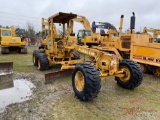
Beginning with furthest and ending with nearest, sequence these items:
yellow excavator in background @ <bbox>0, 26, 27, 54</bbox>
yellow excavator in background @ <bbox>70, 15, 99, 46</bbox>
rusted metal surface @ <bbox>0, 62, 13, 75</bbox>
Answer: yellow excavator in background @ <bbox>0, 26, 27, 54</bbox>
yellow excavator in background @ <bbox>70, 15, 99, 46</bbox>
rusted metal surface @ <bbox>0, 62, 13, 75</bbox>

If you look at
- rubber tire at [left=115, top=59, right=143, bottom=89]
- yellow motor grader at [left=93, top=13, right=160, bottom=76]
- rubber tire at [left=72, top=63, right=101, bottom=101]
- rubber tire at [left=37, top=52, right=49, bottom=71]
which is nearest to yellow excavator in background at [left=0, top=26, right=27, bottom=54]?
rubber tire at [left=37, top=52, right=49, bottom=71]

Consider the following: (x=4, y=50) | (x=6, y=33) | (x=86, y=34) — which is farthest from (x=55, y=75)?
(x=6, y=33)

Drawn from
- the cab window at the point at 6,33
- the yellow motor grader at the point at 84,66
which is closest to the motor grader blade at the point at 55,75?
the yellow motor grader at the point at 84,66

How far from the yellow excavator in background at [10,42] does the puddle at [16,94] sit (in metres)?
10.3

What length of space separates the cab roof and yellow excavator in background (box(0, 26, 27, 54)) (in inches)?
344

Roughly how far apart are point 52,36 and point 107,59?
138 inches

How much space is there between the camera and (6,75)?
4.45 metres

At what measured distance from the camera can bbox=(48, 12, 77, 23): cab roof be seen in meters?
7.07

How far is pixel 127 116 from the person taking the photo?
3715 mm

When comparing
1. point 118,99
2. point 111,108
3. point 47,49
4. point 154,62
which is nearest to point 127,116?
point 111,108

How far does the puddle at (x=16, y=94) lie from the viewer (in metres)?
4.28

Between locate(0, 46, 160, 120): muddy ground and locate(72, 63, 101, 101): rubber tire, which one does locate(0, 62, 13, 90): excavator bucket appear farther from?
locate(72, 63, 101, 101): rubber tire

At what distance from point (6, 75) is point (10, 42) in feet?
38.0

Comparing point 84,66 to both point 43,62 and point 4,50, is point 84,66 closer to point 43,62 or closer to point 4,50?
point 43,62
